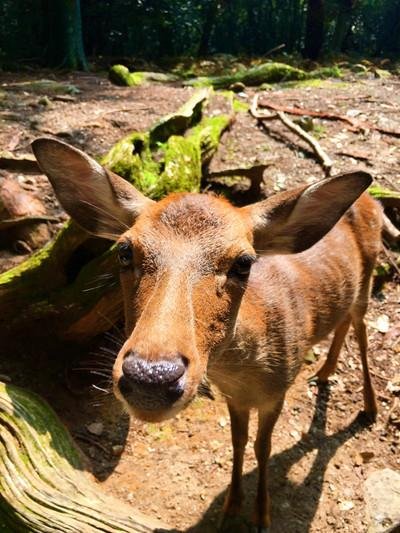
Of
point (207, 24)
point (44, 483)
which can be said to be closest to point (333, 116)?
point (44, 483)

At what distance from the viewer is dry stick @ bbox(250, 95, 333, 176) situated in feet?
21.4

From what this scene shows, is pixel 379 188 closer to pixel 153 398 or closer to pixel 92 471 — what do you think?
pixel 92 471

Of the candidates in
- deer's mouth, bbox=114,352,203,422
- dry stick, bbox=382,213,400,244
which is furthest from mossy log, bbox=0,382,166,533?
dry stick, bbox=382,213,400,244

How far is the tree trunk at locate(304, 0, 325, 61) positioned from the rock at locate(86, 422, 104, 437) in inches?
621

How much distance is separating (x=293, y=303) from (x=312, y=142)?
367cm

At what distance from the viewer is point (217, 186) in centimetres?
616

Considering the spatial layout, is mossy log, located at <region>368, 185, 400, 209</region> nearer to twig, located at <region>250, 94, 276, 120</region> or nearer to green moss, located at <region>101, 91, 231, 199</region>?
green moss, located at <region>101, 91, 231, 199</region>

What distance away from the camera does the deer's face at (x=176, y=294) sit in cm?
201

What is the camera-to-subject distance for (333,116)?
312 inches

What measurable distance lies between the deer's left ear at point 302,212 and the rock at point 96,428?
222 cm

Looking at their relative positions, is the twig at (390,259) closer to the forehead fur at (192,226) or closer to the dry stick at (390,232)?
the dry stick at (390,232)

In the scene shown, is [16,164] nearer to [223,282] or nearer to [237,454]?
[237,454]

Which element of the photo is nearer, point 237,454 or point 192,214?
point 192,214

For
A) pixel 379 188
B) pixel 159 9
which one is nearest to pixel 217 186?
pixel 379 188
